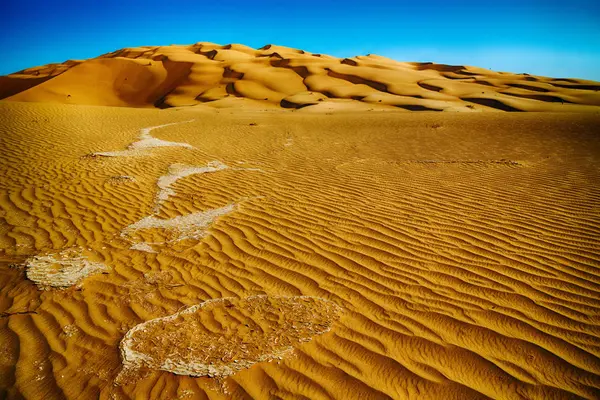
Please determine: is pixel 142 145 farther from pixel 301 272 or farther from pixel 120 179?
pixel 301 272

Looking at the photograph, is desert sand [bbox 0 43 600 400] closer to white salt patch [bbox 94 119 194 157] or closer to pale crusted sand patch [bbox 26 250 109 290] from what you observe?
pale crusted sand patch [bbox 26 250 109 290]

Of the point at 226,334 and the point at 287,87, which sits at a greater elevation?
the point at 287,87

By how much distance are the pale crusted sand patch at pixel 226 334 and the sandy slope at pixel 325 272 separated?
0.03 meters

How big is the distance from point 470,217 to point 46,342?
571 centimetres

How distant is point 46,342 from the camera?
3.13 meters

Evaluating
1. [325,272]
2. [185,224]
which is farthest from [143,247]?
[325,272]

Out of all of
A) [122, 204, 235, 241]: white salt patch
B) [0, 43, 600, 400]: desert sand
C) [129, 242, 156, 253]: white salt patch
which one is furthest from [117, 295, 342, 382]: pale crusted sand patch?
[122, 204, 235, 241]: white salt patch

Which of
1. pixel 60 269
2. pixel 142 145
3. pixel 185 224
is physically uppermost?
pixel 142 145

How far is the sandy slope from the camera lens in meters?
2.72

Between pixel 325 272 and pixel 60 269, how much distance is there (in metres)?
3.32

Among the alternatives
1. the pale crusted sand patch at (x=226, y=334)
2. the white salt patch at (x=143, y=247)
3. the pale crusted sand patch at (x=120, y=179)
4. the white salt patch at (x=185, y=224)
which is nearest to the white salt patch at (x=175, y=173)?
the pale crusted sand patch at (x=120, y=179)

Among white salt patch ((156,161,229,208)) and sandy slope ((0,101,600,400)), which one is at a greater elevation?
white salt patch ((156,161,229,208))

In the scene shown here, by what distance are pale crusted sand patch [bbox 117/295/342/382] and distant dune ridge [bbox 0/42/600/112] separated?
67.8ft

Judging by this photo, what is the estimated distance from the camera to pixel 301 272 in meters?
4.21
